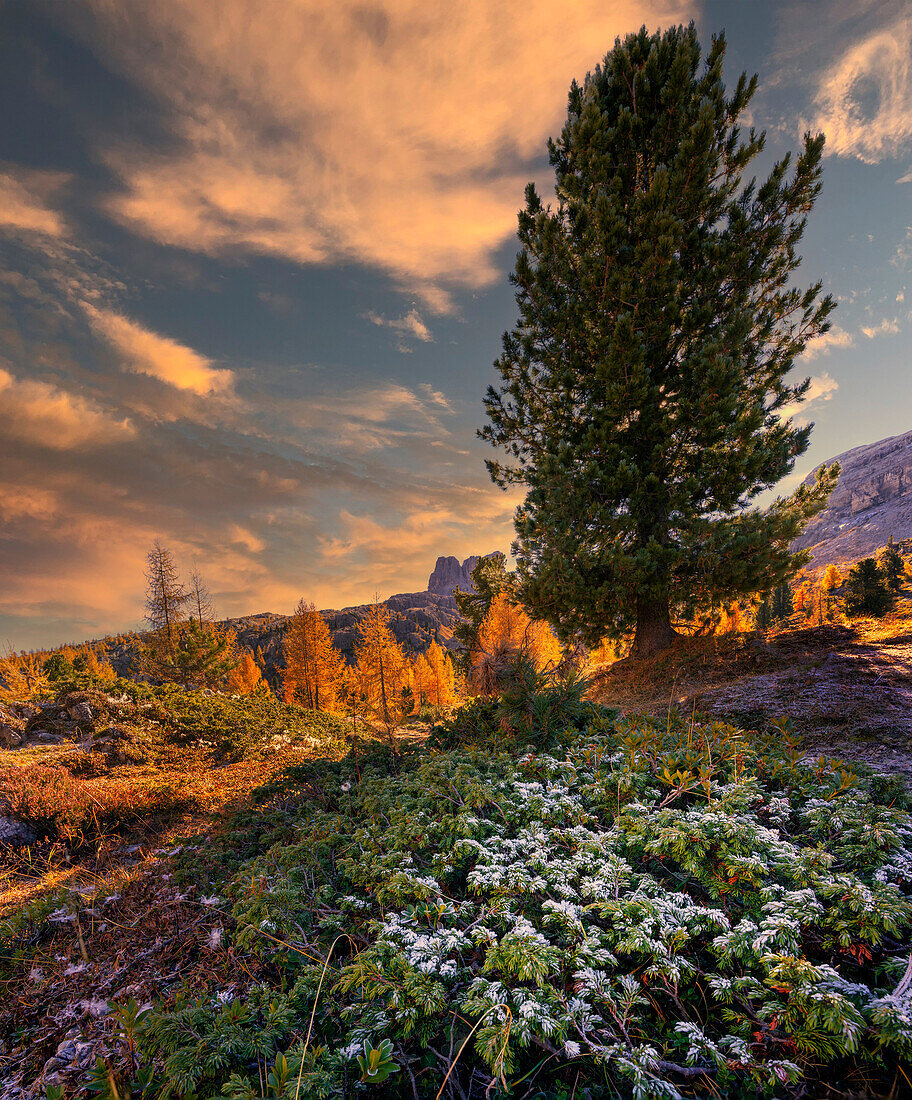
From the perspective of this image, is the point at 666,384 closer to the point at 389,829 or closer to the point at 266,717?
the point at 389,829

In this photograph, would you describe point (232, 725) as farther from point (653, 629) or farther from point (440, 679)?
point (440, 679)

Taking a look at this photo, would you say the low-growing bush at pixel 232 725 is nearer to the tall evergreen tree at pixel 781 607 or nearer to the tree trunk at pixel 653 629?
the tree trunk at pixel 653 629

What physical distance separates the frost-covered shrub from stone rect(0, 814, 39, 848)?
15.2 feet

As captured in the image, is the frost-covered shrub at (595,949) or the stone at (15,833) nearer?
the frost-covered shrub at (595,949)

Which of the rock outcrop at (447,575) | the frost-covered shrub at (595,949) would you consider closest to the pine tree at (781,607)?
the frost-covered shrub at (595,949)

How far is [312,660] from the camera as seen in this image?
27.2 m

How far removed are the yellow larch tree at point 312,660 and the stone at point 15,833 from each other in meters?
22.0

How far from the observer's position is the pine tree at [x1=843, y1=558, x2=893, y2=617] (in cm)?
1984

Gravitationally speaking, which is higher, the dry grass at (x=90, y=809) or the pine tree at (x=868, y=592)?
the dry grass at (x=90, y=809)

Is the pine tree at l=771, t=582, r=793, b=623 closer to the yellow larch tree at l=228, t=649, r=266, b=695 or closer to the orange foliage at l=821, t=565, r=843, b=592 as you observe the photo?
the orange foliage at l=821, t=565, r=843, b=592

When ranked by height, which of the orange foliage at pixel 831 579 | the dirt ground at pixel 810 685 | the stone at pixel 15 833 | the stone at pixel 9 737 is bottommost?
the orange foliage at pixel 831 579

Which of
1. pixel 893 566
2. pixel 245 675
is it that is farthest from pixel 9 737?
pixel 893 566

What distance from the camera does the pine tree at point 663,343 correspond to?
9.36 m

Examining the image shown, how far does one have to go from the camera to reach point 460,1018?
1935mm
